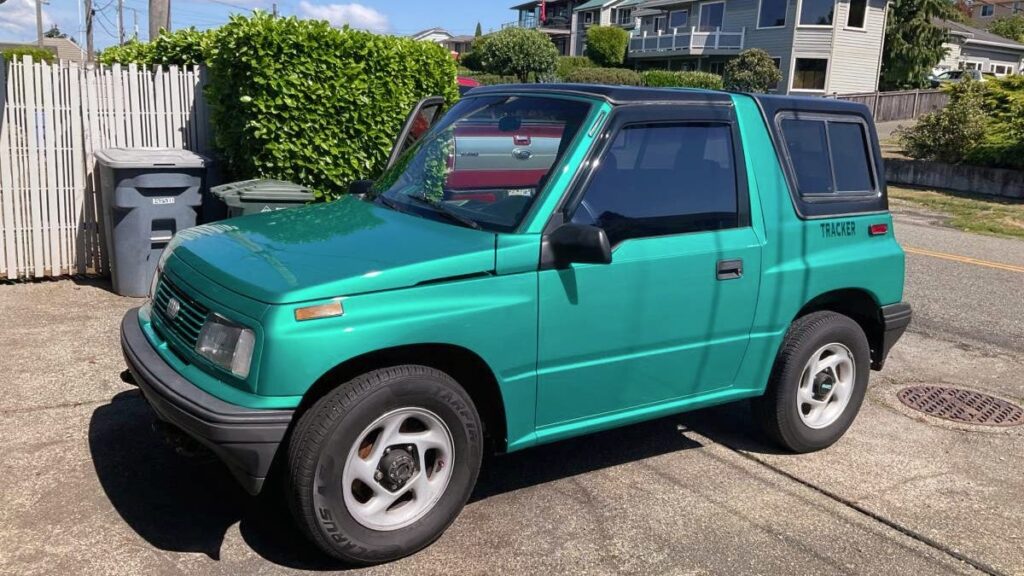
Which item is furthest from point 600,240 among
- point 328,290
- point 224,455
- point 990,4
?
point 990,4

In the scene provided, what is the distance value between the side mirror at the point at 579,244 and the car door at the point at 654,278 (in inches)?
4.3

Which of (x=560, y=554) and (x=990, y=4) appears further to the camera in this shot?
(x=990, y=4)

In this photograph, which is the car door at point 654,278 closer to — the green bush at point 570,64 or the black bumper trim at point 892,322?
the black bumper trim at point 892,322

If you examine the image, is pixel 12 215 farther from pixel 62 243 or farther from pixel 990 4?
pixel 990 4

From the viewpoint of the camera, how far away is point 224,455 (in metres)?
3.15

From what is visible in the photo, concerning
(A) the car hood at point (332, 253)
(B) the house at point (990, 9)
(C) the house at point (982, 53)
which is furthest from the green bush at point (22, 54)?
(B) the house at point (990, 9)

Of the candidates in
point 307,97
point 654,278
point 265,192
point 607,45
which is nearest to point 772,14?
point 607,45

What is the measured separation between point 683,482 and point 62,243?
632 centimetres

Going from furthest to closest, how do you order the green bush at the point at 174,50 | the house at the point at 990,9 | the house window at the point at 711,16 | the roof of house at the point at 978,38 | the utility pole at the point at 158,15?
the house at the point at 990,9
the roof of house at the point at 978,38
the house window at the point at 711,16
the utility pole at the point at 158,15
the green bush at the point at 174,50

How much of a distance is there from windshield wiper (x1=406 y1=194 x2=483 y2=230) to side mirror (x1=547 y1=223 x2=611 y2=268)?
38 cm

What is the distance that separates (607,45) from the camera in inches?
2232

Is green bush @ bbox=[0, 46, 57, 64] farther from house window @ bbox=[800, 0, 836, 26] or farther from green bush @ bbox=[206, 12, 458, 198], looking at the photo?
house window @ bbox=[800, 0, 836, 26]

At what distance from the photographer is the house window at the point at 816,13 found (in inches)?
1658

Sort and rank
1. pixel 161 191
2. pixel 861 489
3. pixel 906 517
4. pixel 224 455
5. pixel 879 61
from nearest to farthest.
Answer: pixel 224 455 → pixel 906 517 → pixel 861 489 → pixel 161 191 → pixel 879 61
